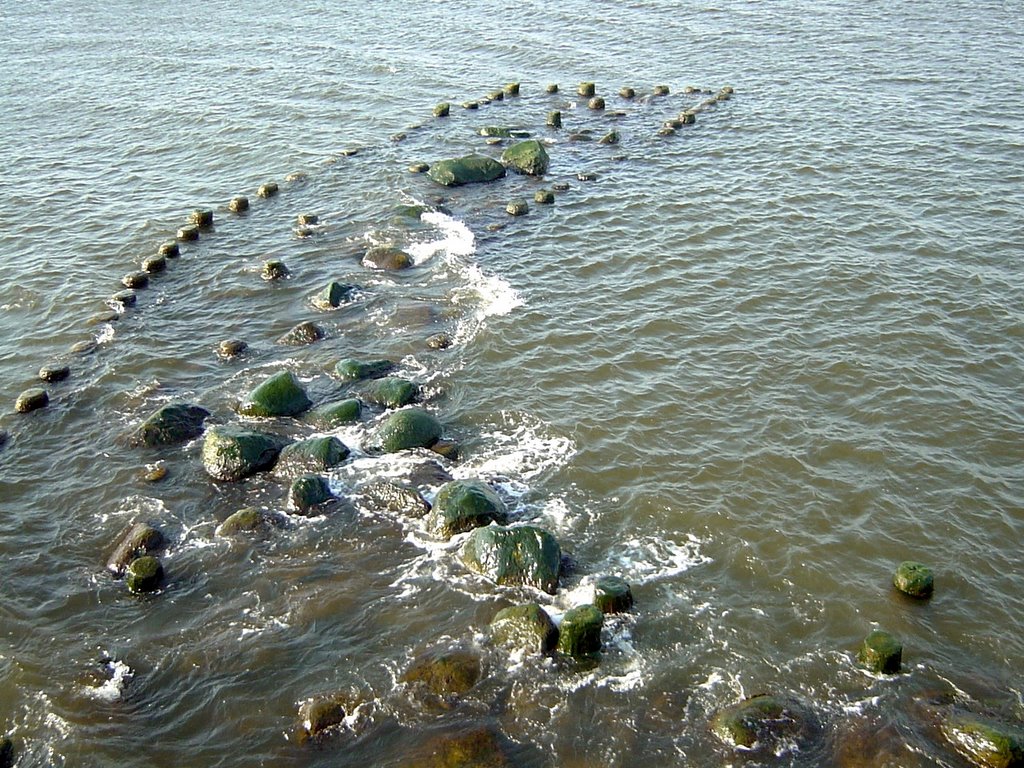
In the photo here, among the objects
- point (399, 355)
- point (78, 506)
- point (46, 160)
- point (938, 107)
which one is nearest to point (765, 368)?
point (399, 355)

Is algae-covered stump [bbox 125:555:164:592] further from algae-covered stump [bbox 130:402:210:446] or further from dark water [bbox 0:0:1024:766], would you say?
algae-covered stump [bbox 130:402:210:446]

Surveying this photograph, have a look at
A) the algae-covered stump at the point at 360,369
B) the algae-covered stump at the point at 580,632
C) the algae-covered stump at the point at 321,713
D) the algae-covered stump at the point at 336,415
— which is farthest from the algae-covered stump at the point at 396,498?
the algae-covered stump at the point at 321,713

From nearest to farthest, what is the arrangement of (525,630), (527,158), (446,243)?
(525,630) < (446,243) < (527,158)

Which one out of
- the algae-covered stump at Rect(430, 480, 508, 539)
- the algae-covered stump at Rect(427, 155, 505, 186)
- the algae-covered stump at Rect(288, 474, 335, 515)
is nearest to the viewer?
the algae-covered stump at Rect(430, 480, 508, 539)

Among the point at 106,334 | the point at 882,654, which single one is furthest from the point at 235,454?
the point at 882,654

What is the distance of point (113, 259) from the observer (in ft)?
103

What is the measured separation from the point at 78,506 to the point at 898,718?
59.1 ft

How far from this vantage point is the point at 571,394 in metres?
23.8

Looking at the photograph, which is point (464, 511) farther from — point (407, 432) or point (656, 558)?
point (656, 558)

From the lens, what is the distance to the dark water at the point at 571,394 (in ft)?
51.7

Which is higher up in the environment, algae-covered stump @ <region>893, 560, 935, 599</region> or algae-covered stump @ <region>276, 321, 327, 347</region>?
algae-covered stump @ <region>276, 321, 327, 347</region>

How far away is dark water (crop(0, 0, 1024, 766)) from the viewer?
15.8 m

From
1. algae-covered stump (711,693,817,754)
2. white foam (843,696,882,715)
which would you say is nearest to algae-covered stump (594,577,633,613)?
algae-covered stump (711,693,817,754)

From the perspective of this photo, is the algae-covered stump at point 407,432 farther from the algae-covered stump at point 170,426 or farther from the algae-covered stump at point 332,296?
the algae-covered stump at point 332,296
